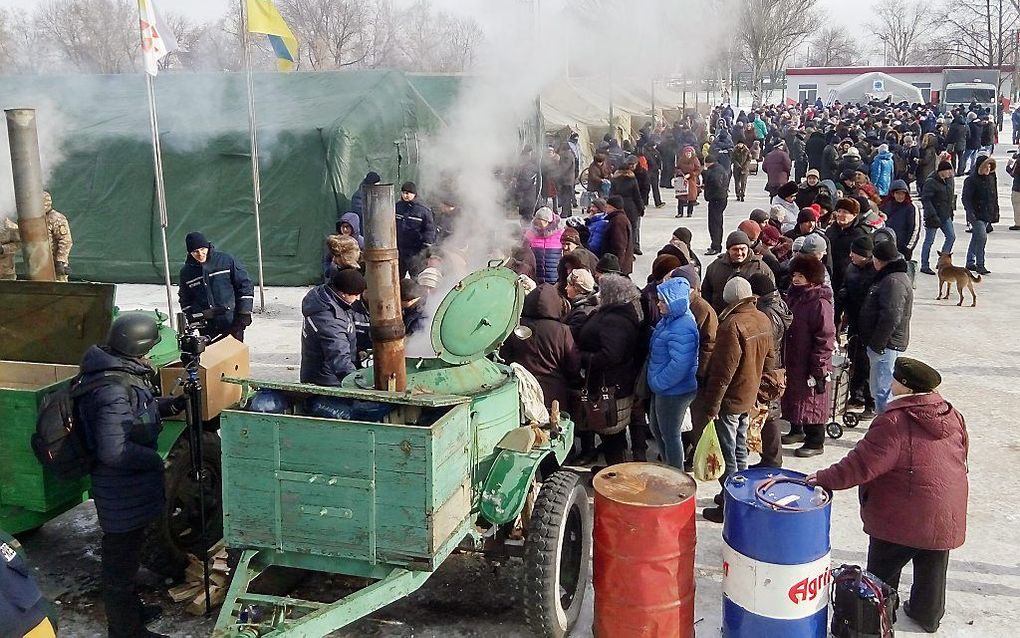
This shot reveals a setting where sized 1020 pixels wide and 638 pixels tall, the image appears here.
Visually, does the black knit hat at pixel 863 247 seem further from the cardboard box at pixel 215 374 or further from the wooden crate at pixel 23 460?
the wooden crate at pixel 23 460

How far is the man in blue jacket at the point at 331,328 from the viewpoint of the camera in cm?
585

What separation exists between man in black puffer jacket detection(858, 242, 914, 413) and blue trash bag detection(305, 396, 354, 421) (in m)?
4.31

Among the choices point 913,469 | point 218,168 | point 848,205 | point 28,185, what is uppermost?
point 218,168

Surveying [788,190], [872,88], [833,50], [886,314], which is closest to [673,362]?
[886,314]

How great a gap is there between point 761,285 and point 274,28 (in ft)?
23.4

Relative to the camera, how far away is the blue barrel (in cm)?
403

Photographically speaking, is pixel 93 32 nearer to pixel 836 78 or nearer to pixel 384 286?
pixel 384 286

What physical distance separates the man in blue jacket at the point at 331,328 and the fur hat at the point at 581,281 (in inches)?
63.4

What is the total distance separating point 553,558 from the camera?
14.5 ft

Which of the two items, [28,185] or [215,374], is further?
[28,185]

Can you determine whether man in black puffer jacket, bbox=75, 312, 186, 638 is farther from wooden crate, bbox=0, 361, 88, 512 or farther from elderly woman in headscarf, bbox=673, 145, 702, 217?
elderly woman in headscarf, bbox=673, 145, 702, 217

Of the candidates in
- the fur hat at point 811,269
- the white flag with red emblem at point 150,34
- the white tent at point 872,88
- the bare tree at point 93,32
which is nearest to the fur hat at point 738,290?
the fur hat at point 811,269

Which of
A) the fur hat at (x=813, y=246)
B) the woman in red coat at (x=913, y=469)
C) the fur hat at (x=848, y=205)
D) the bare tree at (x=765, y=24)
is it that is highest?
the bare tree at (x=765, y=24)

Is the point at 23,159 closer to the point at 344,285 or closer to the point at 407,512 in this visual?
the point at 344,285
